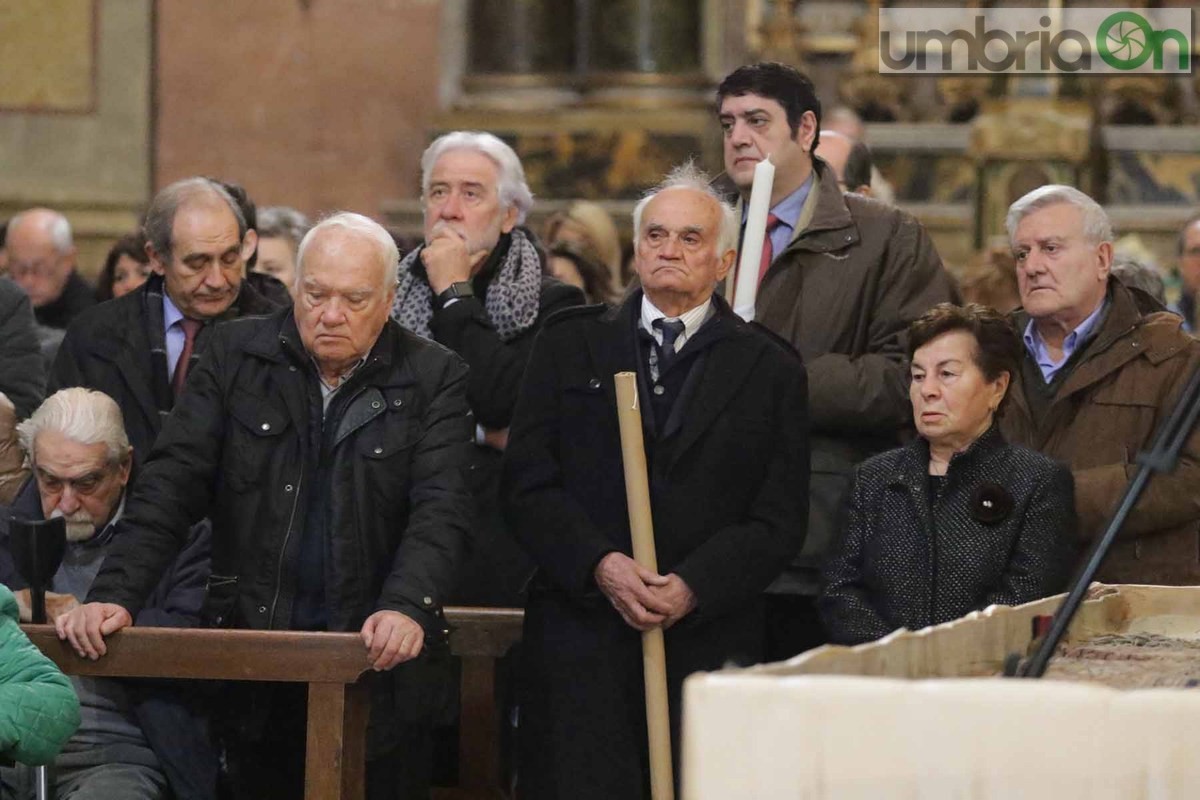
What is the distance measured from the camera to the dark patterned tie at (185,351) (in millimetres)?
5469

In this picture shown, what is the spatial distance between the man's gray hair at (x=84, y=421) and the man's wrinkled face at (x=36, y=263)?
3.39m

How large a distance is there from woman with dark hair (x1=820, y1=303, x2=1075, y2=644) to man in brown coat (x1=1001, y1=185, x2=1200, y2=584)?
29 centimetres

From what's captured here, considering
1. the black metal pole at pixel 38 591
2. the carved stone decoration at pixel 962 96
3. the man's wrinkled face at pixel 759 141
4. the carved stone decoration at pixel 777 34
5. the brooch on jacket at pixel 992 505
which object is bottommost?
the black metal pole at pixel 38 591

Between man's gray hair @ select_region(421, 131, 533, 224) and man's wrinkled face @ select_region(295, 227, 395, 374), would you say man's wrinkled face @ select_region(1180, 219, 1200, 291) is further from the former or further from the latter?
man's wrinkled face @ select_region(295, 227, 395, 374)

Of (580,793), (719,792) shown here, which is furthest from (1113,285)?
(719,792)

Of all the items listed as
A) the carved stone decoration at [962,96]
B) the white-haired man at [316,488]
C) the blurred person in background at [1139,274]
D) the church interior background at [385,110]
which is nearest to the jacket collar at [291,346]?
the white-haired man at [316,488]

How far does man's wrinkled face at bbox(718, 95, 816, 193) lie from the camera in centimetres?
530

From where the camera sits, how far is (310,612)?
4.62 m

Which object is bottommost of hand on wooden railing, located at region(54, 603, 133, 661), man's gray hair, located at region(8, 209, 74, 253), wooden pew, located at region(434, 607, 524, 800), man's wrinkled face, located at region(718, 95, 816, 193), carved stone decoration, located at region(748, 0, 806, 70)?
wooden pew, located at region(434, 607, 524, 800)

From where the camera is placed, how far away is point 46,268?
8.23 meters

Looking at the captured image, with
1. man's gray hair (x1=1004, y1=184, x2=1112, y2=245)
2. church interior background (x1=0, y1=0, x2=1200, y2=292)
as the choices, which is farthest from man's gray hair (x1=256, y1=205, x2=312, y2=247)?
church interior background (x1=0, y1=0, x2=1200, y2=292)

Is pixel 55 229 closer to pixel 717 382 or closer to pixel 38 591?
pixel 38 591

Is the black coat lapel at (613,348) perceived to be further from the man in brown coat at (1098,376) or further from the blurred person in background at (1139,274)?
the blurred person in background at (1139,274)

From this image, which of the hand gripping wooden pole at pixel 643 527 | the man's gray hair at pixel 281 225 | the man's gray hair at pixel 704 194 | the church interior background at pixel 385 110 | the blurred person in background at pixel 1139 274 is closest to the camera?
the hand gripping wooden pole at pixel 643 527
